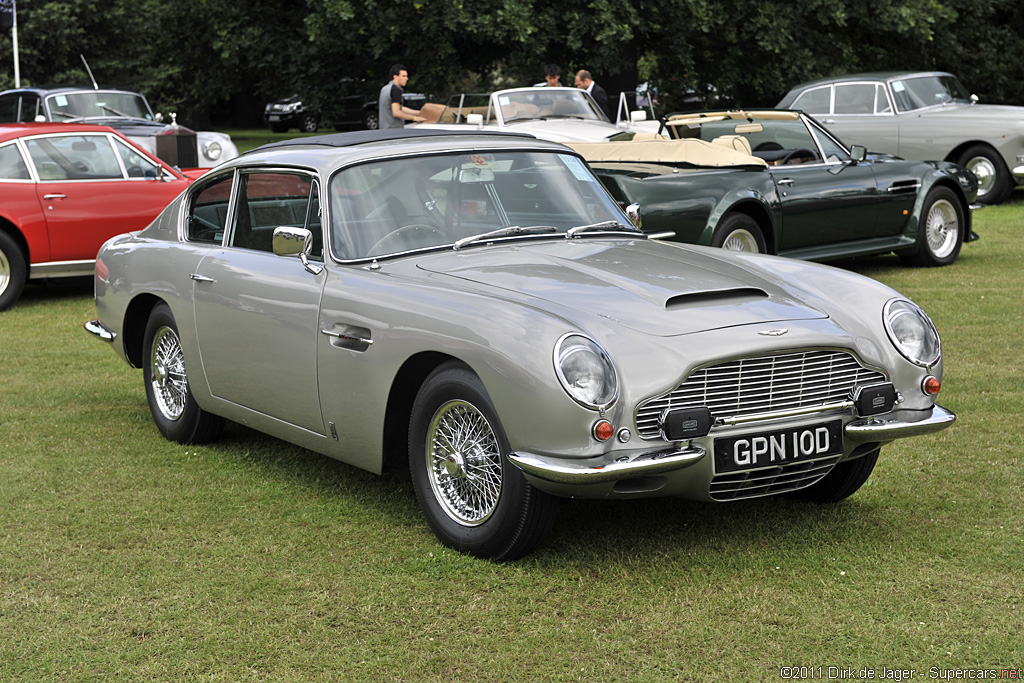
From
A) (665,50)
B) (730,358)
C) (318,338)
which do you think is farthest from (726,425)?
(665,50)

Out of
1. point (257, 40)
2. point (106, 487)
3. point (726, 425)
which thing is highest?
point (257, 40)

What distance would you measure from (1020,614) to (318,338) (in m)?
2.86

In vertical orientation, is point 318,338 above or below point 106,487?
above

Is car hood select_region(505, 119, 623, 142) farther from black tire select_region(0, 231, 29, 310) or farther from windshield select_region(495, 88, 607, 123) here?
black tire select_region(0, 231, 29, 310)

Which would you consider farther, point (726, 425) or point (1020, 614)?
point (726, 425)

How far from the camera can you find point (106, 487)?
5555mm

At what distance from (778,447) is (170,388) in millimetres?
3603

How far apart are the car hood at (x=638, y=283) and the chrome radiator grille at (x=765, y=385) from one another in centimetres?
17

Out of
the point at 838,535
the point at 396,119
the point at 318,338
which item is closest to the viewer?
the point at 838,535

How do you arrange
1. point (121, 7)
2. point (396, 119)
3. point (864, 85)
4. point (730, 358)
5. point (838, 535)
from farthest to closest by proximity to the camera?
point (121, 7) → point (864, 85) → point (396, 119) → point (838, 535) → point (730, 358)

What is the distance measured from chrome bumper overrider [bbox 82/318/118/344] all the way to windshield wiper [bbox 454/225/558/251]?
8.69ft

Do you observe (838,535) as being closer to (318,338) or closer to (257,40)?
(318,338)

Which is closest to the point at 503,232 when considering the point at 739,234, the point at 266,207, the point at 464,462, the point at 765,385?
the point at 464,462

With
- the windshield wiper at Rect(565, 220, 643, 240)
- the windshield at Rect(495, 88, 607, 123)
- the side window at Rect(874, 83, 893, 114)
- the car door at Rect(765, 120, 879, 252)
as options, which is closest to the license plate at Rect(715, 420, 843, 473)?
the windshield wiper at Rect(565, 220, 643, 240)
